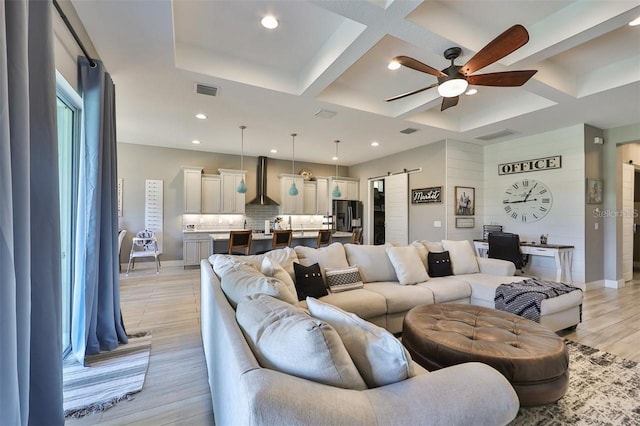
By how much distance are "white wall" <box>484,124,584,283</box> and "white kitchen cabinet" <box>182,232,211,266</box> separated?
652cm

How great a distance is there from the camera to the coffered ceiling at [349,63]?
8.04 ft

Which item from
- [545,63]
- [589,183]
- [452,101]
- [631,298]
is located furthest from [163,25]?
[631,298]

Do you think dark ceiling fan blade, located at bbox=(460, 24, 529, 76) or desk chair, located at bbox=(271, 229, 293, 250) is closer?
dark ceiling fan blade, located at bbox=(460, 24, 529, 76)

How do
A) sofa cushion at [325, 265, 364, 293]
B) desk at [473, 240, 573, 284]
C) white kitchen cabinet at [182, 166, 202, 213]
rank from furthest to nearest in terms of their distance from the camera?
1. white kitchen cabinet at [182, 166, 202, 213]
2. desk at [473, 240, 573, 284]
3. sofa cushion at [325, 265, 364, 293]

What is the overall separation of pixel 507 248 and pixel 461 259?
1.94 metres

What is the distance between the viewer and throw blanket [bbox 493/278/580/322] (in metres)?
2.73

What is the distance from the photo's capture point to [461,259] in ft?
12.3

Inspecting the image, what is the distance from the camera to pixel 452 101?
325 cm

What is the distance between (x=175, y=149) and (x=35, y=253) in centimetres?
615

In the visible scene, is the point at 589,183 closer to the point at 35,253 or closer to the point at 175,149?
the point at 35,253

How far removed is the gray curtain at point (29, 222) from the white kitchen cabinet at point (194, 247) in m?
5.10

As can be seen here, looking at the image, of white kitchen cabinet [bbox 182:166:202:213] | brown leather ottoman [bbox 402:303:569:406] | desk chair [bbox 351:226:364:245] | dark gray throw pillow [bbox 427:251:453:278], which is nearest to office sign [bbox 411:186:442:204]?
desk chair [bbox 351:226:364:245]

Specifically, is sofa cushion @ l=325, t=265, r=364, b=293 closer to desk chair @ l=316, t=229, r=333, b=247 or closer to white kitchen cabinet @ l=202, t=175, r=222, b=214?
desk chair @ l=316, t=229, r=333, b=247

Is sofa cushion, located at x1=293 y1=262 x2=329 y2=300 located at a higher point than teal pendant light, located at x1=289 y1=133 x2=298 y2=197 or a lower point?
lower
